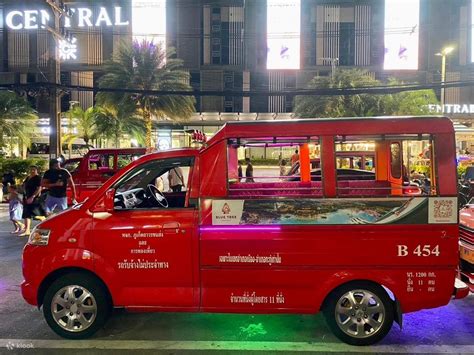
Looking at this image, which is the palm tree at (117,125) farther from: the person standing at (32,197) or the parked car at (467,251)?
the parked car at (467,251)

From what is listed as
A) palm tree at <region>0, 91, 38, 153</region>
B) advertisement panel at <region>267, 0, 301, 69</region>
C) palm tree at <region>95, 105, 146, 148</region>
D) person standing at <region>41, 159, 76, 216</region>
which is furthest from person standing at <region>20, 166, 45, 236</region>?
advertisement panel at <region>267, 0, 301, 69</region>

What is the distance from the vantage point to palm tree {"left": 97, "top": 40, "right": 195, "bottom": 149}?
25.7 metres

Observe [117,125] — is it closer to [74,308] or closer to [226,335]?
[74,308]

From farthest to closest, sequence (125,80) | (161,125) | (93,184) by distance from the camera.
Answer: (161,125)
(125,80)
(93,184)

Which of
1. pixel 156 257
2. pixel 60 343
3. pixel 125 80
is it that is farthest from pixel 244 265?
pixel 125 80

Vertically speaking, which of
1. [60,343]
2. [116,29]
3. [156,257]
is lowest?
[60,343]

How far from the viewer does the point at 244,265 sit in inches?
168

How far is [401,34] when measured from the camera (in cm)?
4141

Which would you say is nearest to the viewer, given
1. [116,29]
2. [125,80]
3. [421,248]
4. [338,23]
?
[421,248]

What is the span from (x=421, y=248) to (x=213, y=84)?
41.6m

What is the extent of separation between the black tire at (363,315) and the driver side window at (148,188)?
5.79 ft

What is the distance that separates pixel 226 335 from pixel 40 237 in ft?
7.04

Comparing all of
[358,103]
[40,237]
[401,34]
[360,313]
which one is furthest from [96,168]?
[401,34]

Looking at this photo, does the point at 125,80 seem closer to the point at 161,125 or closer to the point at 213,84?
the point at 161,125
